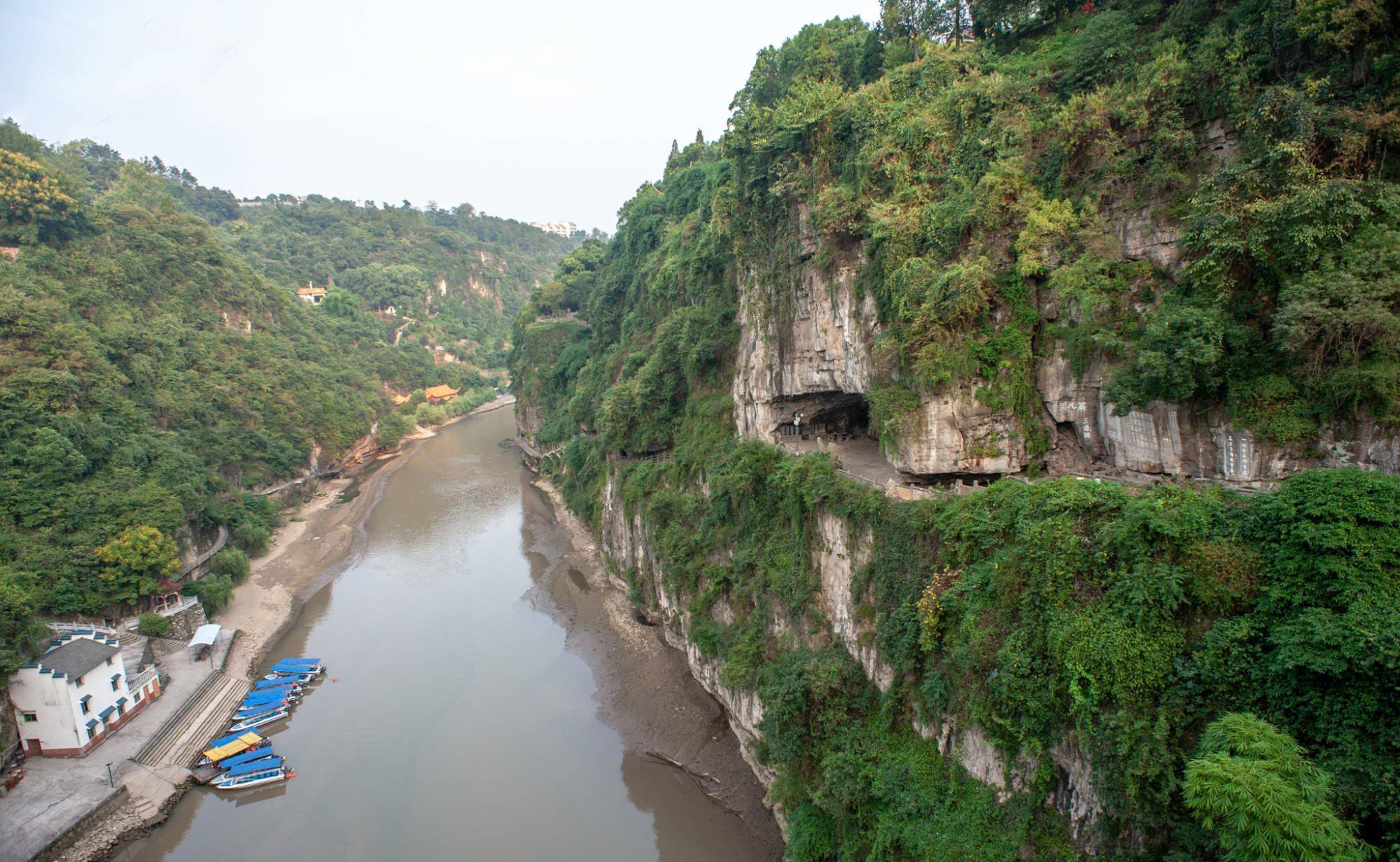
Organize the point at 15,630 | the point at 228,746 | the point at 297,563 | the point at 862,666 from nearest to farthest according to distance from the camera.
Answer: the point at 862,666
the point at 15,630
the point at 228,746
the point at 297,563

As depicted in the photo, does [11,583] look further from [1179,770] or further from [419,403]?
[419,403]

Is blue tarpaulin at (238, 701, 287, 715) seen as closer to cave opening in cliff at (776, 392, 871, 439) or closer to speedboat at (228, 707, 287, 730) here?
speedboat at (228, 707, 287, 730)

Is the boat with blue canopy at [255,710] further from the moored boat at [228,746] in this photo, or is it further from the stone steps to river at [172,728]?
the stone steps to river at [172,728]

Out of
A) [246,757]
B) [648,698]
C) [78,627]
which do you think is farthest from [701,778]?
[78,627]

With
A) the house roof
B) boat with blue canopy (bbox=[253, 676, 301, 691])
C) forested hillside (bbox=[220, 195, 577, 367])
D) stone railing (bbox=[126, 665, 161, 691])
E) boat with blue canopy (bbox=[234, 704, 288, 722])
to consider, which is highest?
forested hillside (bbox=[220, 195, 577, 367])

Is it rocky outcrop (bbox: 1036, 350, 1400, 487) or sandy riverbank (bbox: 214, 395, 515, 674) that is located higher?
rocky outcrop (bbox: 1036, 350, 1400, 487)

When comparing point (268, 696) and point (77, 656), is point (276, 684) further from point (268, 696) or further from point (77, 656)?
point (77, 656)

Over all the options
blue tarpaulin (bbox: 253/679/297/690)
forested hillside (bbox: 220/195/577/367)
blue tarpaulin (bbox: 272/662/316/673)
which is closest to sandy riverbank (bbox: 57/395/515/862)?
blue tarpaulin (bbox: 272/662/316/673)
